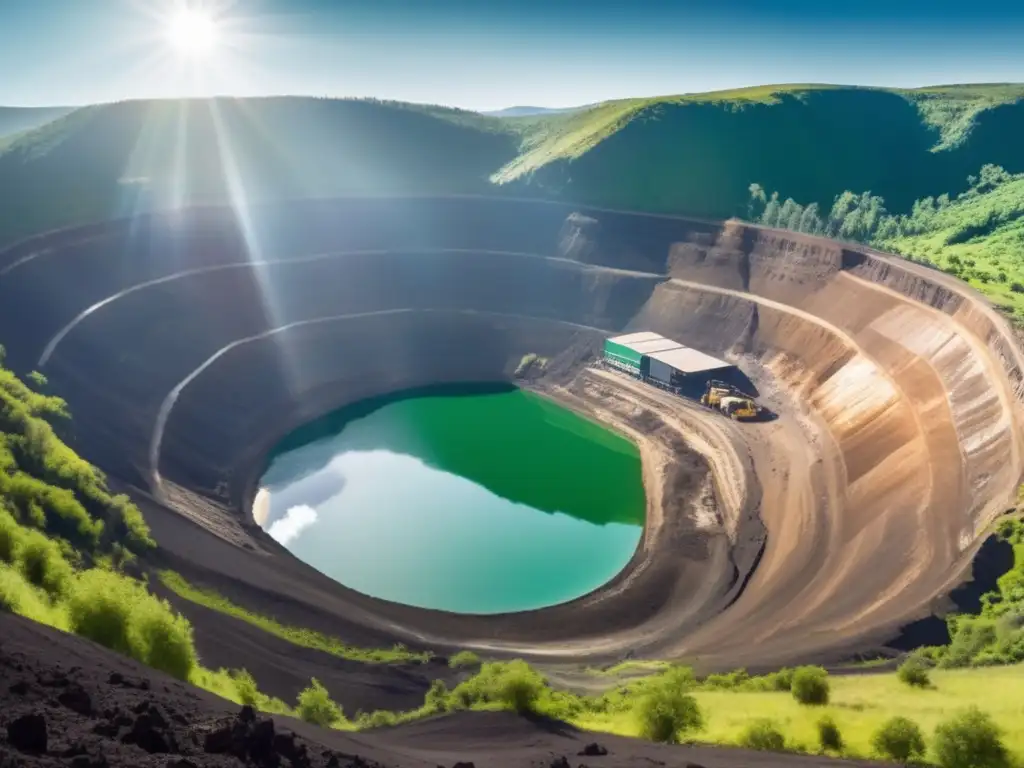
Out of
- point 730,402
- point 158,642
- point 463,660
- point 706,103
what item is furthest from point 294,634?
point 706,103

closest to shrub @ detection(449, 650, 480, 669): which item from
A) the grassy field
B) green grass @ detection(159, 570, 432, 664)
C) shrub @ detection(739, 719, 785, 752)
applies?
green grass @ detection(159, 570, 432, 664)

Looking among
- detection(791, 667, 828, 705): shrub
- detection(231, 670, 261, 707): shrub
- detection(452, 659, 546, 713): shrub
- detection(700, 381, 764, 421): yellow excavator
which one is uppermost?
detection(700, 381, 764, 421): yellow excavator

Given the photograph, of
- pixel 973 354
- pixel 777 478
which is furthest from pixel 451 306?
pixel 973 354

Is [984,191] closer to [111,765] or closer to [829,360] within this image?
[829,360]

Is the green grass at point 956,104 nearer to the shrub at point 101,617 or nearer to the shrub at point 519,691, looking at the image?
the shrub at point 519,691

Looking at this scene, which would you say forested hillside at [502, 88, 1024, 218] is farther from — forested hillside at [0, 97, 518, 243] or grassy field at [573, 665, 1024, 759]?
grassy field at [573, 665, 1024, 759]
